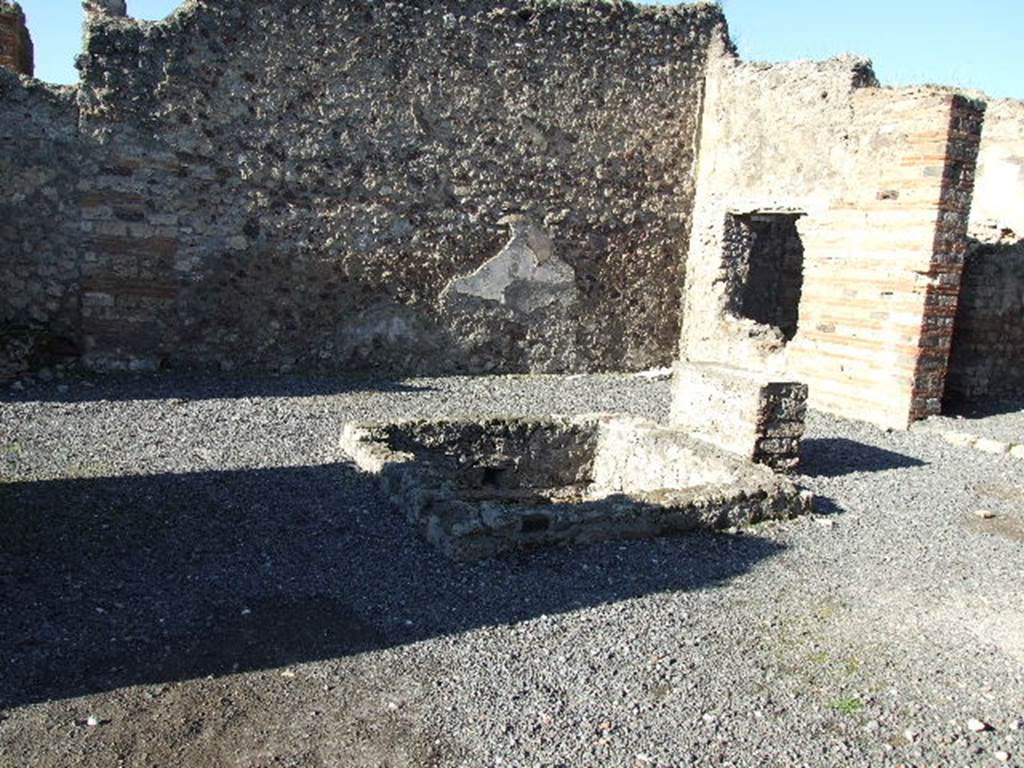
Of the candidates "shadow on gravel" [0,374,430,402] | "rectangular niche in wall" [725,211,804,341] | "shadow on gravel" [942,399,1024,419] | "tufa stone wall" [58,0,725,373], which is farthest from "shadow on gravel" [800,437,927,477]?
"rectangular niche in wall" [725,211,804,341]

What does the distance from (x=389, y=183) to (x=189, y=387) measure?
3.11m

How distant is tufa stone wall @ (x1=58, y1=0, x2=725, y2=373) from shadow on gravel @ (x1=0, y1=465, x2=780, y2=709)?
4.03 m

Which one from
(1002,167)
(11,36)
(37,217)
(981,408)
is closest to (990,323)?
(981,408)

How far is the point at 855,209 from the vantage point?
29.5 ft

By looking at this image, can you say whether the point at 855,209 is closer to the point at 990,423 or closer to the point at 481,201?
the point at 990,423

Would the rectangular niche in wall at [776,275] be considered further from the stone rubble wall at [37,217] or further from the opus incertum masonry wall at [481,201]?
the stone rubble wall at [37,217]

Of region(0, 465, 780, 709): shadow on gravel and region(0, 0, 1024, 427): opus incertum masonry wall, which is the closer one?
region(0, 465, 780, 709): shadow on gravel

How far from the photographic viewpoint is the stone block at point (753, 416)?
21.6 ft

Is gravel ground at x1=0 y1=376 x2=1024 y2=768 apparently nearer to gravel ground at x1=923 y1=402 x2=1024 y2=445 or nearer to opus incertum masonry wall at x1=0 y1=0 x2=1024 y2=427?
gravel ground at x1=923 y1=402 x2=1024 y2=445

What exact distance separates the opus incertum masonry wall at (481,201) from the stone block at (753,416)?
81.0 inches

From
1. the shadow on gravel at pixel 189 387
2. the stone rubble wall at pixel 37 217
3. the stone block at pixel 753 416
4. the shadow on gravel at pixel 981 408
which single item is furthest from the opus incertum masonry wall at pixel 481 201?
the stone block at pixel 753 416

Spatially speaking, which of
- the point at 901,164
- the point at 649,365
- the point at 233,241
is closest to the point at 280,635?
the point at 233,241

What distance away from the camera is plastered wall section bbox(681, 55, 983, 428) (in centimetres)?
838

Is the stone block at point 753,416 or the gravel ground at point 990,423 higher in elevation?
the stone block at point 753,416
